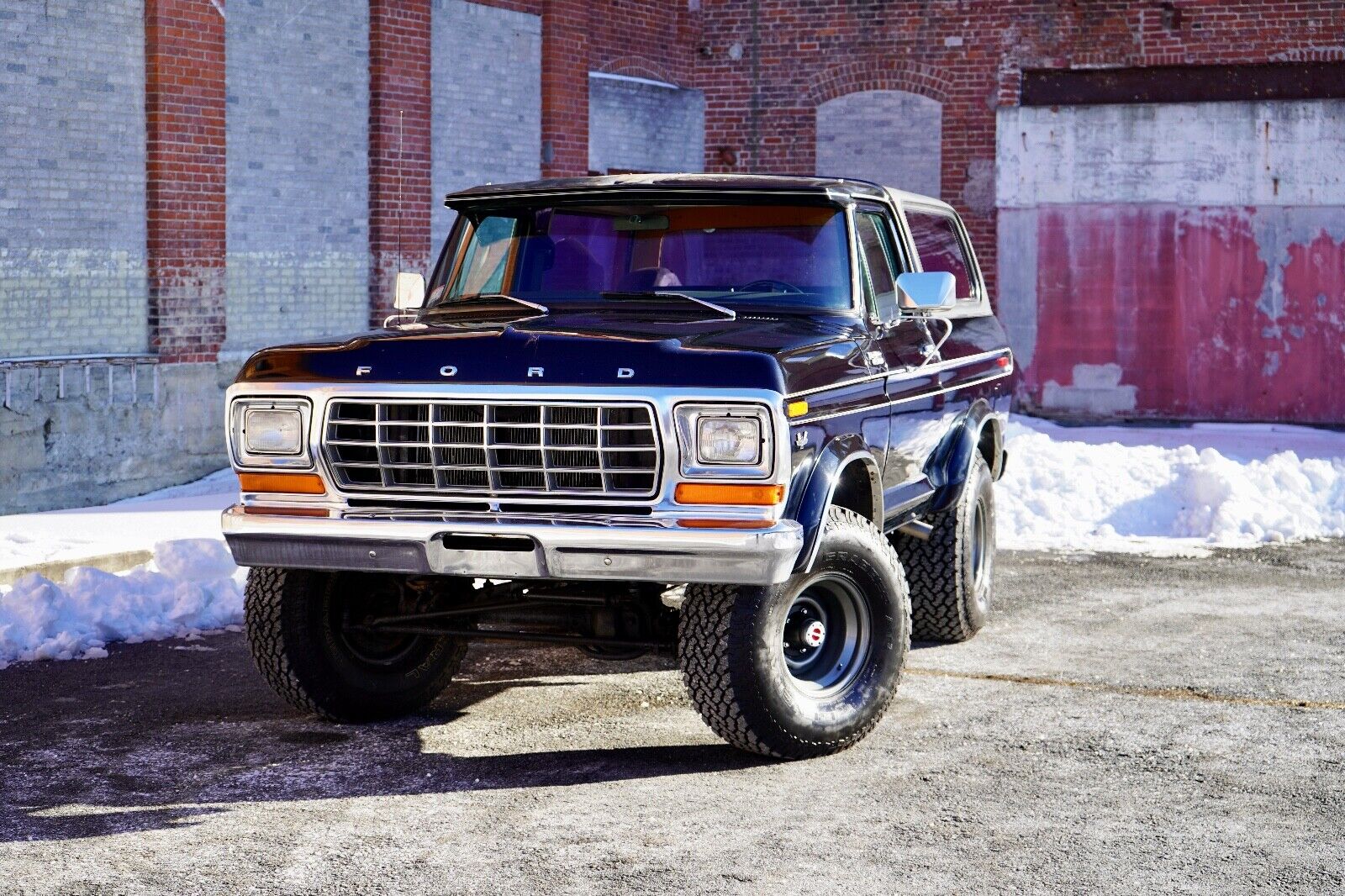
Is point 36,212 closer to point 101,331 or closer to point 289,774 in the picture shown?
point 101,331

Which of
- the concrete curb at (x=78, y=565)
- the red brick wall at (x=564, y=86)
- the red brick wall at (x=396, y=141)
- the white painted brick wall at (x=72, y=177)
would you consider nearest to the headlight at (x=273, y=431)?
the concrete curb at (x=78, y=565)

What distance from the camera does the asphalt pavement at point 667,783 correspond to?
17.8ft

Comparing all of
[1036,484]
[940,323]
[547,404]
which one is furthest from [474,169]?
[547,404]

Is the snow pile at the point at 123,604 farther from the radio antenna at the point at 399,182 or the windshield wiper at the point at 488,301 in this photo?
the radio antenna at the point at 399,182

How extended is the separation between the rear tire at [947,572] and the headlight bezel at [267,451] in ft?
11.0

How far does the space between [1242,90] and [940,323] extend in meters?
13.8

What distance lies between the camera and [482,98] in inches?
756

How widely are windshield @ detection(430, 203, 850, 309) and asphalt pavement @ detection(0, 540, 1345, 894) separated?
1.70 m

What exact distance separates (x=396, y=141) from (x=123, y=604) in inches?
366

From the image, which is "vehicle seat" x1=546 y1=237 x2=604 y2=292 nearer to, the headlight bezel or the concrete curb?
the headlight bezel

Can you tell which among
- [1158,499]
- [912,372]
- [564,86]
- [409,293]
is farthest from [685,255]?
[564,86]

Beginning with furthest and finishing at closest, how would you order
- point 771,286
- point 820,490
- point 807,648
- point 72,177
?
point 72,177 < point 771,286 < point 807,648 < point 820,490

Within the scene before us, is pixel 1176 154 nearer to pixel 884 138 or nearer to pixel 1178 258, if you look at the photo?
pixel 1178 258

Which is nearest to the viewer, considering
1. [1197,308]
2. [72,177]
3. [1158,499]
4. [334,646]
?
[334,646]
